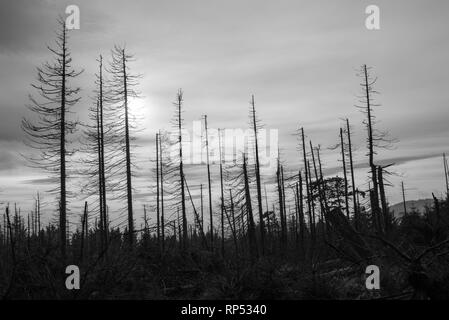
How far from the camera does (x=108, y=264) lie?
340 inches

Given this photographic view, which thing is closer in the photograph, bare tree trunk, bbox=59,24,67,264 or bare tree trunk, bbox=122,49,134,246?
bare tree trunk, bbox=59,24,67,264

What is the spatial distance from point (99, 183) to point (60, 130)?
768cm

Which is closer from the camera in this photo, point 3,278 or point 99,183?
point 3,278

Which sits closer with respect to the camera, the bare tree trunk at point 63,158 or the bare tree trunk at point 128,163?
the bare tree trunk at point 63,158

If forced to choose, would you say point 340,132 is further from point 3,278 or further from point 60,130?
point 3,278

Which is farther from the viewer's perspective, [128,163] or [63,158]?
[128,163]

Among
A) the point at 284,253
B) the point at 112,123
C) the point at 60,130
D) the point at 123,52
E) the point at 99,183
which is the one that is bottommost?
the point at 284,253

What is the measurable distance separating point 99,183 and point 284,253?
14806 millimetres
